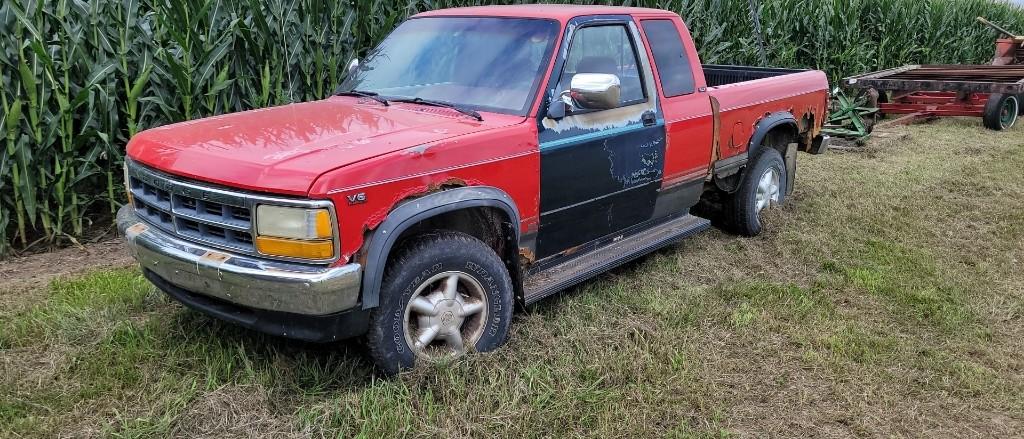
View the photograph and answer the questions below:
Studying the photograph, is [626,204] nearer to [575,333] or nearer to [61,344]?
[575,333]

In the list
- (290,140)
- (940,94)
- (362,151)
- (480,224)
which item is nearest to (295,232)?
(362,151)

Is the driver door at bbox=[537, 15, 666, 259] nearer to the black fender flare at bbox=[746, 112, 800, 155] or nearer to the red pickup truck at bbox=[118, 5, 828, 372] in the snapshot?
the red pickup truck at bbox=[118, 5, 828, 372]

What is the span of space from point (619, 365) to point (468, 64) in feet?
6.20

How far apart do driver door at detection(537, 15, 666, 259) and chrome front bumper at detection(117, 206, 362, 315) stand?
53.3 inches

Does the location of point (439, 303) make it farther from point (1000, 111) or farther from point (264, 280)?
point (1000, 111)

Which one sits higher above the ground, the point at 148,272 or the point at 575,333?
the point at 148,272

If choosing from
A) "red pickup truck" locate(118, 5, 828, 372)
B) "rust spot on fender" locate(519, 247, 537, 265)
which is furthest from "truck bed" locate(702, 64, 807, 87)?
"rust spot on fender" locate(519, 247, 537, 265)

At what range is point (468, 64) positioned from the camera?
166 inches

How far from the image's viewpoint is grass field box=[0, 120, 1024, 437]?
317cm

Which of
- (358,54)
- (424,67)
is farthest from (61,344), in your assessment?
(358,54)

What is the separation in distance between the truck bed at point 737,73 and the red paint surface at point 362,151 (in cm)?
228

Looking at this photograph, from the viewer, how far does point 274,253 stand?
3.05 meters

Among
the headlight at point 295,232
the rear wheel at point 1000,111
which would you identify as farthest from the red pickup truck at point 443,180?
the rear wheel at point 1000,111

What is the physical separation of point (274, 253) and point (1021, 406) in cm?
350
